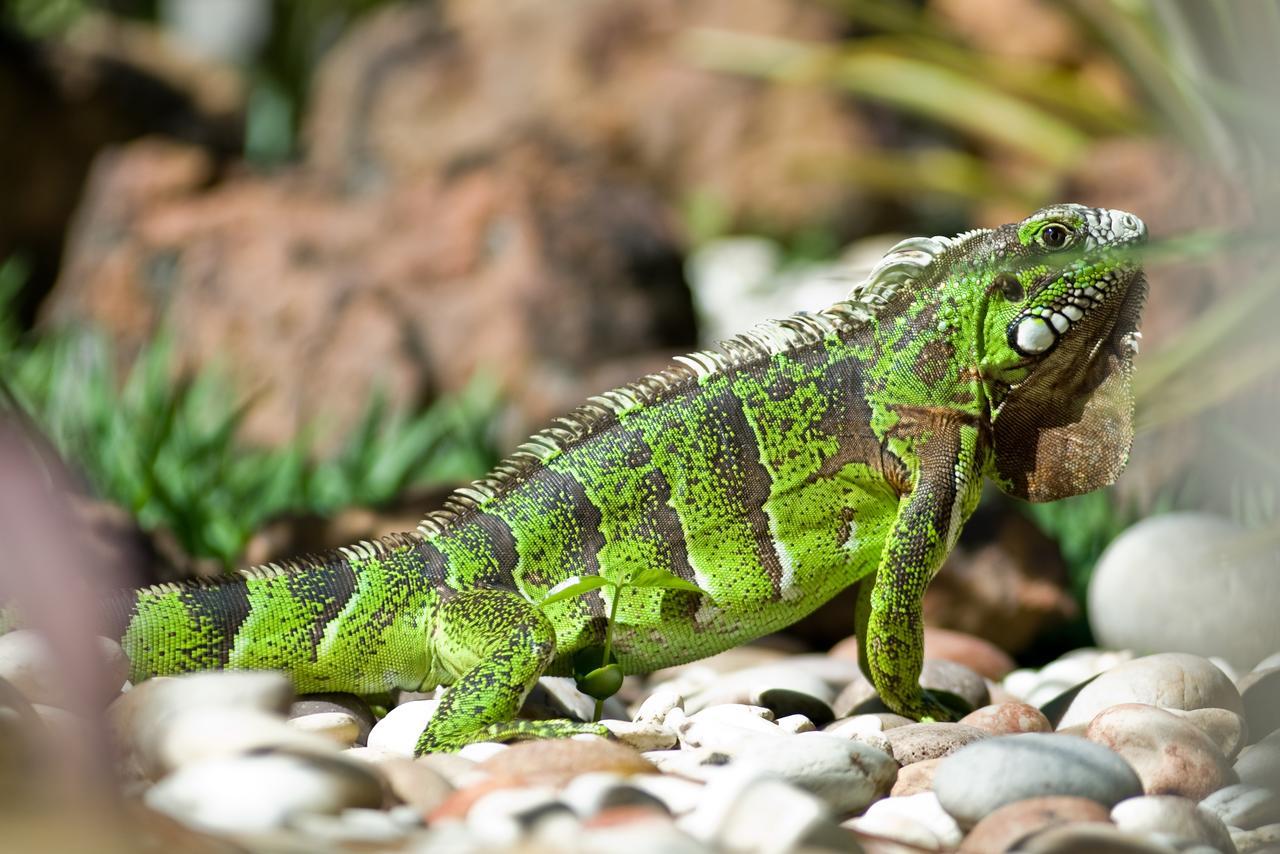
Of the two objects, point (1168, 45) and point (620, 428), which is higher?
point (1168, 45)

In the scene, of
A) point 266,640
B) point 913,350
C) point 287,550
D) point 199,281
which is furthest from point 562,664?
point 199,281

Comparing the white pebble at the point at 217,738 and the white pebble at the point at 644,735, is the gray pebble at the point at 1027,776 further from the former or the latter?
the white pebble at the point at 217,738

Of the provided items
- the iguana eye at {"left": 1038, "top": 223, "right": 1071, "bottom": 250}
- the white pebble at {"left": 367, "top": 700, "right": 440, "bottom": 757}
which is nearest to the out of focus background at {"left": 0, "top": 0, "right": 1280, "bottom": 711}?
the iguana eye at {"left": 1038, "top": 223, "right": 1071, "bottom": 250}

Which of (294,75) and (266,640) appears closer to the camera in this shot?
(266,640)

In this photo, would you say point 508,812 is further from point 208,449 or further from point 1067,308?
point 208,449

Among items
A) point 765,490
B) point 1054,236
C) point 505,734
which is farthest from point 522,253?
point 505,734

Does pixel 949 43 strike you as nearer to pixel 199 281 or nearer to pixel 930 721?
pixel 199 281

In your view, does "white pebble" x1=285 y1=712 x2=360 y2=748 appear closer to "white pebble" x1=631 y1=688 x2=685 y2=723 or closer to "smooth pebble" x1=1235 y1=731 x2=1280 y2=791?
"white pebble" x1=631 y1=688 x2=685 y2=723
